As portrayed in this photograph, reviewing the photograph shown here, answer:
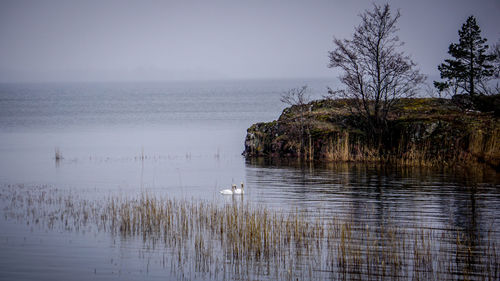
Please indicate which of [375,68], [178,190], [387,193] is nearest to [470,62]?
[375,68]

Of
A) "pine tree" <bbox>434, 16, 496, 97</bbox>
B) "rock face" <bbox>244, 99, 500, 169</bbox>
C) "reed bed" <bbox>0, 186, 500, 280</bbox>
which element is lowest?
"reed bed" <bbox>0, 186, 500, 280</bbox>

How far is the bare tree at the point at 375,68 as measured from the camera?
3500 cm

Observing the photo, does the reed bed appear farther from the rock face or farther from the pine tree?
the pine tree

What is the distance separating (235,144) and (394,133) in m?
19.1

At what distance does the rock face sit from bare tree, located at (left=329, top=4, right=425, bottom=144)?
1.43 metres

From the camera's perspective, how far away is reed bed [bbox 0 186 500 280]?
42.1ft

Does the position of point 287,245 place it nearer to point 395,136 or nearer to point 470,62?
point 395,136

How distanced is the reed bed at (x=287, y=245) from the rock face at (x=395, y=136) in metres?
17.6

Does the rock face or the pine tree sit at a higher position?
the pine tree

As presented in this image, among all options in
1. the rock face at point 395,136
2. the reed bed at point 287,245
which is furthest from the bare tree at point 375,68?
the reed bed at point 287,245

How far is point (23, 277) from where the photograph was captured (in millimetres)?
13047

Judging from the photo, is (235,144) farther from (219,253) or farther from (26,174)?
(219,253)

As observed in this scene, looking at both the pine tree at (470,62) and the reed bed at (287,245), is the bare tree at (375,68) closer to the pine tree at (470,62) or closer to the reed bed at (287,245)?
the pine tree at (470,62)

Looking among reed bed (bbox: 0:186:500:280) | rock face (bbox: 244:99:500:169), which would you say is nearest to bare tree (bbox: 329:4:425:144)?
rock face (bbox: 244:99:500:169)
